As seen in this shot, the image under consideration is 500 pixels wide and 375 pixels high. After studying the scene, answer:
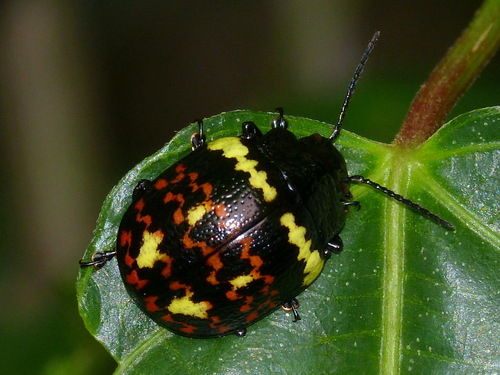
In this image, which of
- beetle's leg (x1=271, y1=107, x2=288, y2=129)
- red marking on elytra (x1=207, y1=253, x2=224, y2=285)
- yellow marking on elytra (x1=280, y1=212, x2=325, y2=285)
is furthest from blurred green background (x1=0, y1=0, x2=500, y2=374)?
red marking on elytra (x1=207, y1=253, x2=224, y2=285)

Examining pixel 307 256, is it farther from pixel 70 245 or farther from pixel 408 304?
pixel 70 245

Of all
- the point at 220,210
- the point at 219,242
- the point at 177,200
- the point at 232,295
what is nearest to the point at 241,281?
the point at 232,295

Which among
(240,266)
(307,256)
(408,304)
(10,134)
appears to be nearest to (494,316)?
(408,304)

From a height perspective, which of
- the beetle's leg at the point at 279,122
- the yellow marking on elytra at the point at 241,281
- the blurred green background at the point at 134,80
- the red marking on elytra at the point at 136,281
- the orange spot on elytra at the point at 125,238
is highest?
the beetle's leg at the point at 279,122

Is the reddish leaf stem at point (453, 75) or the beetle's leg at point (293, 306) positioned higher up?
the reddish leaf stem at point (453, 75)

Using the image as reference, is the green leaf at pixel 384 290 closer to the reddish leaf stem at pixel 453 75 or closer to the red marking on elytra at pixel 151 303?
the reddish leaf stem at pixel 453 75

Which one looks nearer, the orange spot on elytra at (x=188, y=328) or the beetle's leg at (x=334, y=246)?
the orange spot on elytra at (x=188, y=328)

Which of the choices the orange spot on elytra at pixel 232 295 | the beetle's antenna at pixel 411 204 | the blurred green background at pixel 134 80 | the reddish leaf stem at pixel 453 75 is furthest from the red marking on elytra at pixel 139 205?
the blurred green background at pixel 134 80

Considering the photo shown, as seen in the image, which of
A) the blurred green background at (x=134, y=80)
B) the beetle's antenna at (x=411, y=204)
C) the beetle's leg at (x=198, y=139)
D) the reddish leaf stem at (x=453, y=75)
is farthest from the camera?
the blurred green background at (x=134, y=80)
